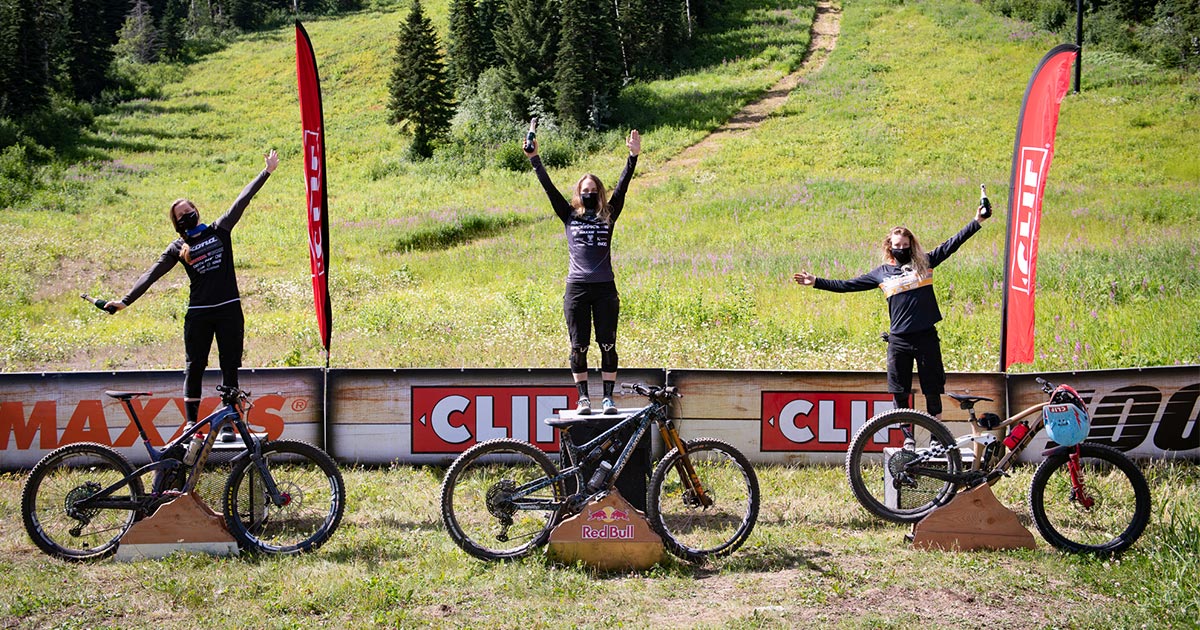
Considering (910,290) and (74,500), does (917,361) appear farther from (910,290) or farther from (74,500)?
(74,500)

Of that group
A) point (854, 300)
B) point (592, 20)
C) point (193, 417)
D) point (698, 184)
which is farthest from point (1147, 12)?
point (193, 417)

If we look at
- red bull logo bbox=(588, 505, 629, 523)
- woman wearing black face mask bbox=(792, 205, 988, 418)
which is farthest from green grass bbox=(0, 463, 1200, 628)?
woman wearing black face mask bbox=(792, 205, 988, 418)

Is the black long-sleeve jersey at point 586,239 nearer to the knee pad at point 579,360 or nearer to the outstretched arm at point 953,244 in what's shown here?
the knee pad at point 579,360

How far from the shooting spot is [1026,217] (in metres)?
9.29

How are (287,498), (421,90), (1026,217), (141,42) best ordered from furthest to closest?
(141,42)
(421,90)
(1026,217)
(287,498)

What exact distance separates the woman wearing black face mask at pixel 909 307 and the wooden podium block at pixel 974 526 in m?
1.05

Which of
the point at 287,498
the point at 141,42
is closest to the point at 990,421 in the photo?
the point at 287,498

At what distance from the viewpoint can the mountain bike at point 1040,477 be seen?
719 centimetres

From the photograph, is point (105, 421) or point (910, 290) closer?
point (910, 290)

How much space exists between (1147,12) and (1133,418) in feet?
245

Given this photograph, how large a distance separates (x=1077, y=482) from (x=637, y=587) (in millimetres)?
3608

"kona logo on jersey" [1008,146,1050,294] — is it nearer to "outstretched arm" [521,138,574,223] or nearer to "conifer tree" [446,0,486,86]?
"outstretched arm" [521,138,574,223]

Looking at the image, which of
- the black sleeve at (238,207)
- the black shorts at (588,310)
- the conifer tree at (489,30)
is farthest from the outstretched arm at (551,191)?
the conifer tree at (489,30)

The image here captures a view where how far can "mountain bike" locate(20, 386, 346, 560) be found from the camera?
734cm
